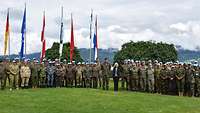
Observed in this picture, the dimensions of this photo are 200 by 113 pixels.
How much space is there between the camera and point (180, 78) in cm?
2928

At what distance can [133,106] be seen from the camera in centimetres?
2270

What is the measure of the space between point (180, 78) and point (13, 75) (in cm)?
1086

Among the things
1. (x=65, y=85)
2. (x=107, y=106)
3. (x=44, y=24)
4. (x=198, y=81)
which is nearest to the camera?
(x=107, y=106)

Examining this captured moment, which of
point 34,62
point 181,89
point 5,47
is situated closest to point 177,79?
point 181,89

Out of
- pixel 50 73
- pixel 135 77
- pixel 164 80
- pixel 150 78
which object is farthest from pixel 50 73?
pixel 164 80

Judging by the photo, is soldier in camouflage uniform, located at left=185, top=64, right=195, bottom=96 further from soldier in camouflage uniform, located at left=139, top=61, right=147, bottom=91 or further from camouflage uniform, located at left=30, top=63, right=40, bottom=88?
camouflage uniform, located at left=30, top=63, right=40, bottom=88

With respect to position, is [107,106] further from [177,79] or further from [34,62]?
[34,62]

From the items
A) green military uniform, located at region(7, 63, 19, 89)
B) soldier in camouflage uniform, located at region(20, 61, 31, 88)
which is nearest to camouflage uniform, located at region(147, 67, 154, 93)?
soldier in camouflage uniform, located at region(20, 61, 31, 88)

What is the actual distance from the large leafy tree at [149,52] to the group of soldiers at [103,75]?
50650 mm

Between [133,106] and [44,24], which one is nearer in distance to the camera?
[133,106]

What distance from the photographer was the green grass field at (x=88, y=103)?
836 inches

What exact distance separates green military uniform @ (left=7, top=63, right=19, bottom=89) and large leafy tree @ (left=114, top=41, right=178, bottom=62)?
54.1 metres

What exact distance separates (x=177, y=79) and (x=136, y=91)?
320 cm

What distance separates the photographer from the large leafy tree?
8550 centimetres
